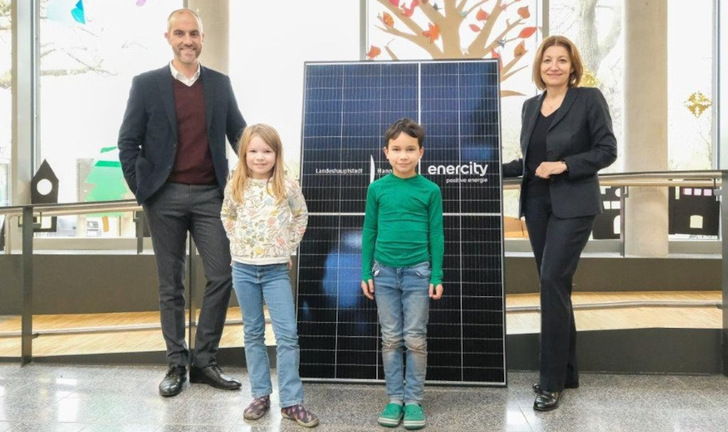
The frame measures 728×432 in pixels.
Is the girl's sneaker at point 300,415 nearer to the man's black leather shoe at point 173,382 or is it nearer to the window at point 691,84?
the man's black leather shoe at point 173,382

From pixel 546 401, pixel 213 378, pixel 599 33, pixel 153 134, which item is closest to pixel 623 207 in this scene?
pixel 546 401

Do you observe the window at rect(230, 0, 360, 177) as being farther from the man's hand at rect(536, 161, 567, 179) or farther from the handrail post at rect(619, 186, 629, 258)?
the man's hand at rect(536, 161, 567, 179)

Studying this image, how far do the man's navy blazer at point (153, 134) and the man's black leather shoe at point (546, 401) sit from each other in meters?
1.72

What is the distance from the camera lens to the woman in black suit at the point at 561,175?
8.86 ft

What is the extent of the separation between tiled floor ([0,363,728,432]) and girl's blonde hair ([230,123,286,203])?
0.93 meters

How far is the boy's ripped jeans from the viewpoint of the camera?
254 cm

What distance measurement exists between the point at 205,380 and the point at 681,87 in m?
5.56

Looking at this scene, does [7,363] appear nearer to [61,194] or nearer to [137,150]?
[137,150]

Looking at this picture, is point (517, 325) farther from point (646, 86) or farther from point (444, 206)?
point (646, 86)

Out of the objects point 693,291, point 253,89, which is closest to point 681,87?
point 693,291

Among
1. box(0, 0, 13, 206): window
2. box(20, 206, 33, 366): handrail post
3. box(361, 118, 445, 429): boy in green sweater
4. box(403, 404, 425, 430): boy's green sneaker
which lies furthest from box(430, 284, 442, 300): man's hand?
box(0, 0, 13, 206): window

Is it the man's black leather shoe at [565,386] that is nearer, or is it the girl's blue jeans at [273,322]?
the girl's blue jeans at [273,322]

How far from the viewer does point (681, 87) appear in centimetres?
637

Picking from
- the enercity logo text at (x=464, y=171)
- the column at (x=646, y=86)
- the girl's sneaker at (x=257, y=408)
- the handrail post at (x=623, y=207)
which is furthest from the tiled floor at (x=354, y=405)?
the column at (x=646, y=86)
